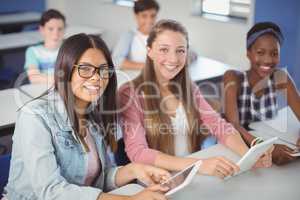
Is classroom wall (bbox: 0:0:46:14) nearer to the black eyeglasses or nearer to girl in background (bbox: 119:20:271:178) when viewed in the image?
girl in background (bbox: 119:20:271:178)

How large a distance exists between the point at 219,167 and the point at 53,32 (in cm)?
217

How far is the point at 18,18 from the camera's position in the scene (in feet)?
17.9

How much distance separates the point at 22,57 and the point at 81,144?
13.9 feet

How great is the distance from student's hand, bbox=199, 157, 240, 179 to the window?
2.52 metres

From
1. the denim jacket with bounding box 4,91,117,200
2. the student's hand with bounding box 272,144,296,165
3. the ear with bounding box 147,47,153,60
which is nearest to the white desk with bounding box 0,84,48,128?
the denim jacket with bounding box 4,91,117,200

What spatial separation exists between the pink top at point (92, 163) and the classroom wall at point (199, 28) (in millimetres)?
2539

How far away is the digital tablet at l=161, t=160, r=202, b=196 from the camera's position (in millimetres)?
1406

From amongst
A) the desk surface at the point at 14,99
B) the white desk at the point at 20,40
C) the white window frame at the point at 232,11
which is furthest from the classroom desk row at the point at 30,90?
the white desk at the point at 20,40

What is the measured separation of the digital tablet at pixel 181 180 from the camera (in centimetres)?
141

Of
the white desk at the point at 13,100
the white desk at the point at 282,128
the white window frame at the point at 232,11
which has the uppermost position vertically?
the white window frame at the point at 232,11

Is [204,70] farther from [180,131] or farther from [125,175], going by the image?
[125,175]

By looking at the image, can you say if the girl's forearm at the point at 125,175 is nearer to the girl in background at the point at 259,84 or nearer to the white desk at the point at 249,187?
the white desk at the point at 249,187

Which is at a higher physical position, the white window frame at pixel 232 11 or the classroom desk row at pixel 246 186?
the white window frame at pixel 232 11

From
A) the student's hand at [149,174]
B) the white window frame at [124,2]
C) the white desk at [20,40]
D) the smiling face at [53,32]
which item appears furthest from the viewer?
the white window frame at [124,2]
